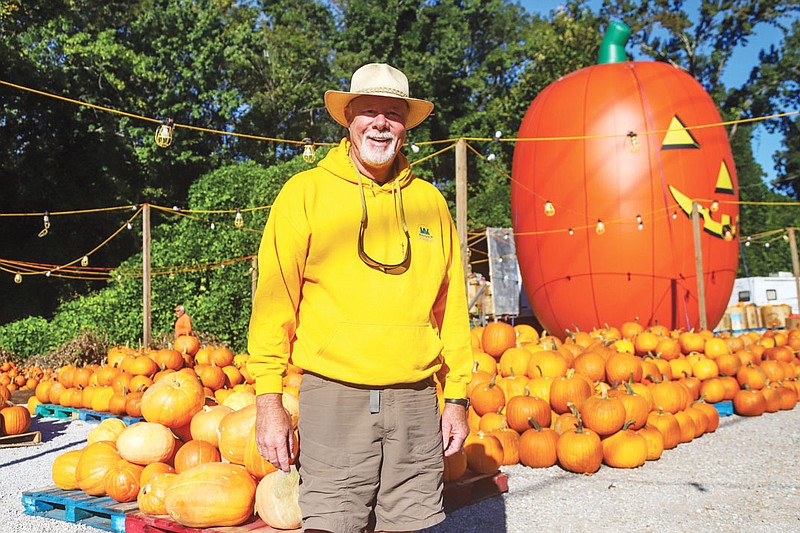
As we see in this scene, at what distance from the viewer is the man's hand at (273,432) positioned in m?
1.90

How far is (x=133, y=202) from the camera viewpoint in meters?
17.7

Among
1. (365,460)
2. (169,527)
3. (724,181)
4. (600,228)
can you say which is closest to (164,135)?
(169,527)

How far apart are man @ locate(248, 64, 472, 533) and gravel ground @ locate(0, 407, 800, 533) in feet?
5.32

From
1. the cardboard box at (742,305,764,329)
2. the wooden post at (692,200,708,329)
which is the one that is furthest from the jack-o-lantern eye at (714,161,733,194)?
the cardboard box at (742,305,764,329)

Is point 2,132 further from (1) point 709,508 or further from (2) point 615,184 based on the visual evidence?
(1) point 709,508

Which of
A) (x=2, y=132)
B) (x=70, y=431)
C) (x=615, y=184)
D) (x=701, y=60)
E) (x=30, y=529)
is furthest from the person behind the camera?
(x=701, y=60)

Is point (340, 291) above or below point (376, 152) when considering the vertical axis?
below

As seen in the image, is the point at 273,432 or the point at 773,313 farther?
the point at 773,313

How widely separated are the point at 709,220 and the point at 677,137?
1230mm

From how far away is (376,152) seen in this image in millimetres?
1998

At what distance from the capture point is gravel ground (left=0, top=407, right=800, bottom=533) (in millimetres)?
3391

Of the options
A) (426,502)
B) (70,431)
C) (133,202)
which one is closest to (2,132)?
(133,202)

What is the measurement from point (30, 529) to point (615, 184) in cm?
764

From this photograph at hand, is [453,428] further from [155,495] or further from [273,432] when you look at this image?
[155,495]
